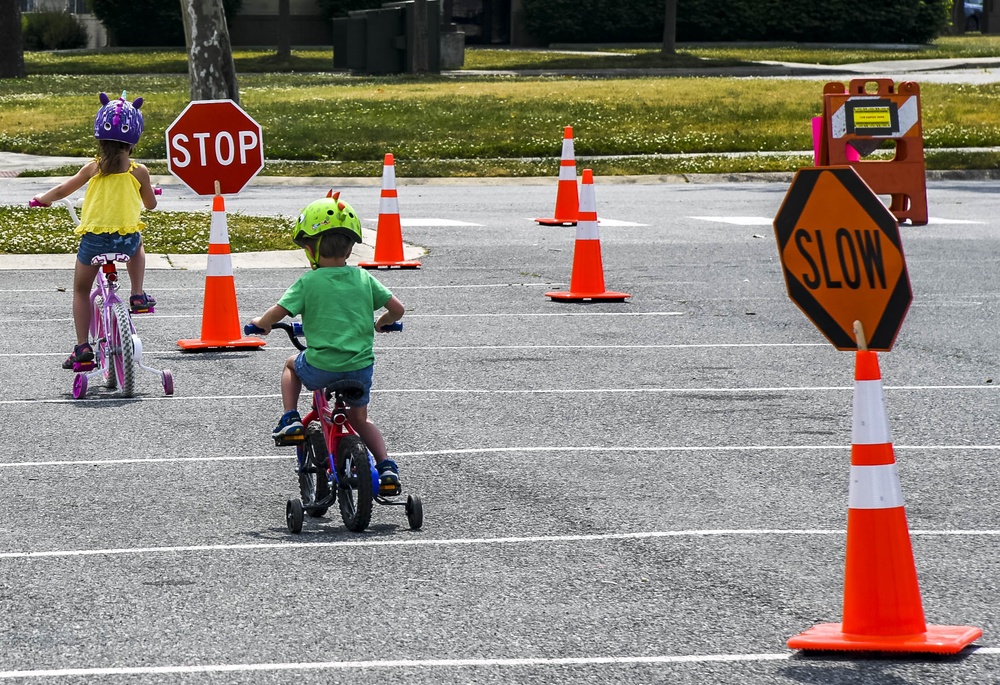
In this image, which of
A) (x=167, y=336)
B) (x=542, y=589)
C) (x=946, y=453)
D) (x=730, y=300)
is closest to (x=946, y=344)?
(x=730, y=300)

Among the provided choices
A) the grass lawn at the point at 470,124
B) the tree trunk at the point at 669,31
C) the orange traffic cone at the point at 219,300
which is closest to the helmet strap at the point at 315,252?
the orange traffic cone at the point at 219,300

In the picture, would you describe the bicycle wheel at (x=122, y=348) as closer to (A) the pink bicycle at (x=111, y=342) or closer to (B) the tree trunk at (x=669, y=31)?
(A) the pink bicycle at (x=111, y=342)

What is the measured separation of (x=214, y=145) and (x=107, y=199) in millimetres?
5997

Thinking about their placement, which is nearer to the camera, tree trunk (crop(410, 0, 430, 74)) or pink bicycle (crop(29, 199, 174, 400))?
pink bicycle (crop(29, 199, 174, 400))

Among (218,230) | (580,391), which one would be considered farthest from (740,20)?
(580,391)

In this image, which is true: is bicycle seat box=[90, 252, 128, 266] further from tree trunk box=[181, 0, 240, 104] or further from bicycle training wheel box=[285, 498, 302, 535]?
tree trunk box=[181, 0, 240, 104]

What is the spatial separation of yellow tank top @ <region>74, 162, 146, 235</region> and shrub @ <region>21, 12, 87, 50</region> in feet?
184

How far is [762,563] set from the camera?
21.0 ft

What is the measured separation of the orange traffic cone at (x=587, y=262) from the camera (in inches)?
527

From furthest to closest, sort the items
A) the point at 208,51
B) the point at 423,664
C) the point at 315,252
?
the point at 208,51, the point at 315,252, the point at 423,664

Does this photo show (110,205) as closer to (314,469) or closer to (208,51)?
(314,469)

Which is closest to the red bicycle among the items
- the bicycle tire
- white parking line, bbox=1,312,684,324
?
the bicycle tire

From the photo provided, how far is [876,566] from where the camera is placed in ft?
17.5

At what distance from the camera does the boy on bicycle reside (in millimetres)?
7035
